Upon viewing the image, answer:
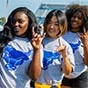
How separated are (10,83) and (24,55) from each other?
31cm

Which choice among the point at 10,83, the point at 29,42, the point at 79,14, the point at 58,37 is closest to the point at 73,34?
the point at 79,14

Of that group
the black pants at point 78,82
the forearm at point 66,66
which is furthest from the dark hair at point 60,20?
the black pants at point 78,82

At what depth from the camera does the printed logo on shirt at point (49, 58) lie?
150 inches

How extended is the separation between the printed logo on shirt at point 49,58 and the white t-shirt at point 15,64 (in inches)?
14.8

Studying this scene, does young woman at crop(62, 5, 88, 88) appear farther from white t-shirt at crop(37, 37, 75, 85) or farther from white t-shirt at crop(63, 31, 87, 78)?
white t-shirt at crop(37, 37, 75, 85)

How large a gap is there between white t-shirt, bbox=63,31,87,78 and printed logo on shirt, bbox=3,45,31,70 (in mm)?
1268

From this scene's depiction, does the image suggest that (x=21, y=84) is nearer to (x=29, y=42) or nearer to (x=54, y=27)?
(x=29, y=42)

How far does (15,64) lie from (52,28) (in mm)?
740

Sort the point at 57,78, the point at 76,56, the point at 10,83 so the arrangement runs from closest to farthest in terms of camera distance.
→ the point at 10,83 < the point at 57,78 < the point at 76,56

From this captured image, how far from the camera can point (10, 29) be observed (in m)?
3.54

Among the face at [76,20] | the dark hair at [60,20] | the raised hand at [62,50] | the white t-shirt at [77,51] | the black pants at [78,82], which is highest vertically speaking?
the dark hair at [60,20]

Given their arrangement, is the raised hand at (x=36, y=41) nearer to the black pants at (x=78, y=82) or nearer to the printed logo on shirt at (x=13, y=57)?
the printed logo on shirt at (x=13, y=57)

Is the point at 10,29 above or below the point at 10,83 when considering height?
above

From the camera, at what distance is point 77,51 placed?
4.61 metres
